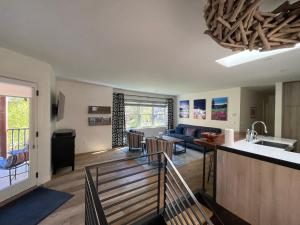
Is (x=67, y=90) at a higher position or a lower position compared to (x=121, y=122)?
higher

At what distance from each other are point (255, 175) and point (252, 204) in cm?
38

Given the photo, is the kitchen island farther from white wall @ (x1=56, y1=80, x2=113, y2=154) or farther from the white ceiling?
white wall @ (x1=56, y1=80, x2=113, y2=154)

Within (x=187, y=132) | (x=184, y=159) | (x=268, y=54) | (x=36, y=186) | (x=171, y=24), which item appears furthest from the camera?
(x=187, y=132)

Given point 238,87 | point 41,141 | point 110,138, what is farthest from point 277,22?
point 110,138

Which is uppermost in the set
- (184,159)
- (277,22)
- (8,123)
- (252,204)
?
(277,22)

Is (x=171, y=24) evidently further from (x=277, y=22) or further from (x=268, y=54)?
(x=268, y=54)

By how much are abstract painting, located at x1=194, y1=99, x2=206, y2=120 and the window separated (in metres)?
1.67

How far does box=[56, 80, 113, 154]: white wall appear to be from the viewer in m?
4.68

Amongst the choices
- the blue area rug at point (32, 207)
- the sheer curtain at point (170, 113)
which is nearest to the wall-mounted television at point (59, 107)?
the blue area rug at point (32, 207)

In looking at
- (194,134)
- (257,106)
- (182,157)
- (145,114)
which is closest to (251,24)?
(182,157)

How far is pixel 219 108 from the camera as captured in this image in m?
5.72

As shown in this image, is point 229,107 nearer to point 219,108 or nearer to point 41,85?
point 219,108

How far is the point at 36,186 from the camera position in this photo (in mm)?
2789

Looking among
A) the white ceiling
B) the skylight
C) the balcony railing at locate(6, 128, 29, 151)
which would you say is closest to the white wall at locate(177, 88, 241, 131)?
the white ceiling
